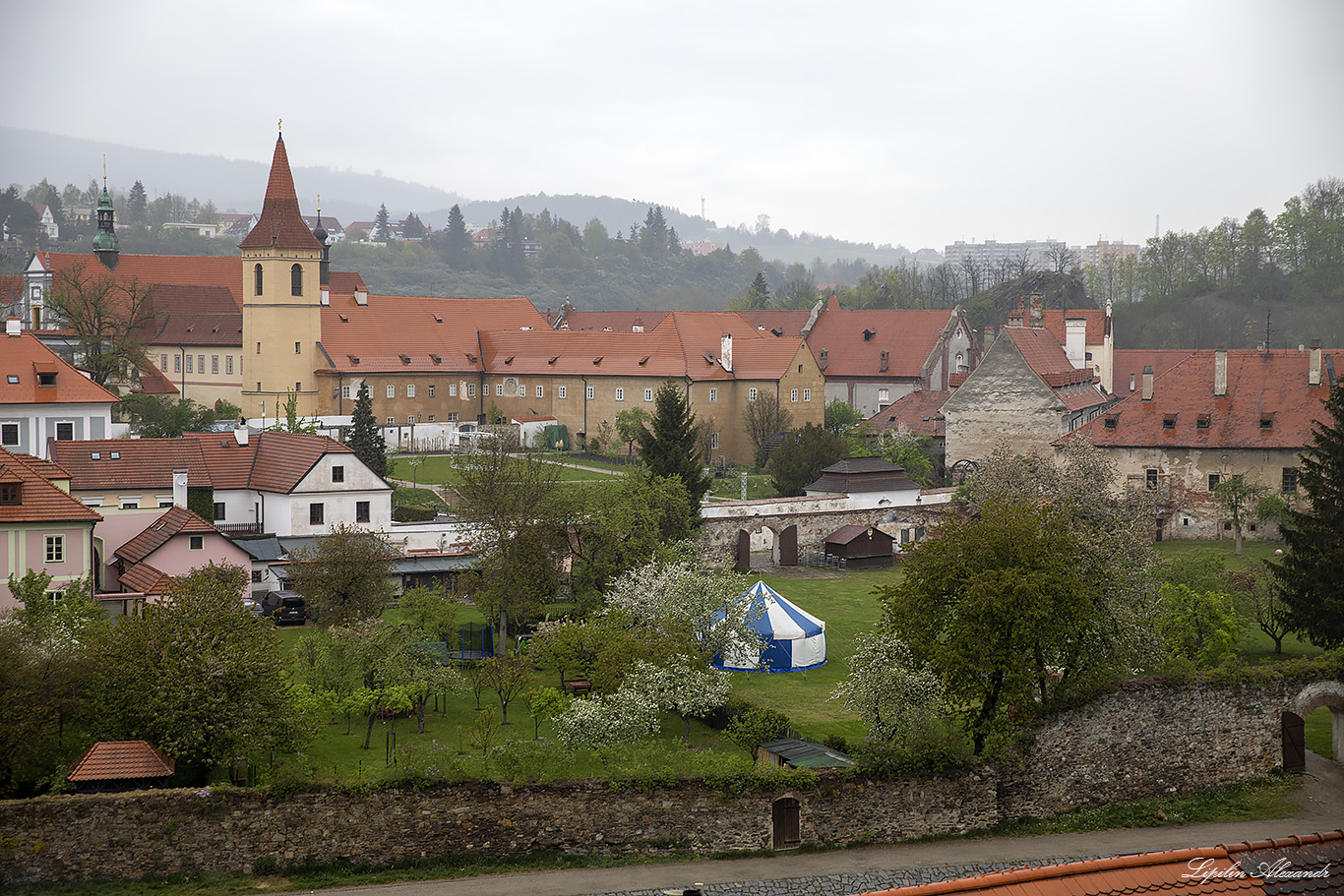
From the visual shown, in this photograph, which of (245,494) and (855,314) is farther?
(855,314)

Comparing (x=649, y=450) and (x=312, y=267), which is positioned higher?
(x=312, y=267)

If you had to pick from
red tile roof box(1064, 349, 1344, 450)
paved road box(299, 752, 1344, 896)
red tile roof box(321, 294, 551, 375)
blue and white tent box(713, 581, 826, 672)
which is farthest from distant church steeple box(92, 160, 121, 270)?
paved road box(299, 752, 1344, 896)

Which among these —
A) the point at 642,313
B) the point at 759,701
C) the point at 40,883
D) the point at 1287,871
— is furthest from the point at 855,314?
the point at 1287,871

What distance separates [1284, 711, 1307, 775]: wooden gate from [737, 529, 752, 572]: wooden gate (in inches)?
911

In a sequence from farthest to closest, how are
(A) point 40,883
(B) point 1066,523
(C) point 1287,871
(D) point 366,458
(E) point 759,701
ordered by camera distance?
(D) point 366,458 → (E) point 759,701 → (B) point 1066,523 → (A) point 40,883 → (C) point 1287,871

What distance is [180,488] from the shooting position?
43.8m

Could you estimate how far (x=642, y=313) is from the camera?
112 metres

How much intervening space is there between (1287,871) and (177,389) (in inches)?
3107

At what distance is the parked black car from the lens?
38.5 meters

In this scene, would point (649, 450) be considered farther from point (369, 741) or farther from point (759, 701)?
point (369, 741)

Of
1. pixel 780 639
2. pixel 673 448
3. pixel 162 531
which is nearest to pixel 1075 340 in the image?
pixel 673 448

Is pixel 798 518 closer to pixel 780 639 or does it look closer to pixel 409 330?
pixel 780 639

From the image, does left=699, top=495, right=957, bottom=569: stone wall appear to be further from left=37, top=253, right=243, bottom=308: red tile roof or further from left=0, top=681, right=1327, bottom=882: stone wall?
left=37, top=253, right=243, bottom=308: red tile roof

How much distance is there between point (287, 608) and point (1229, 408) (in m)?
37.5
